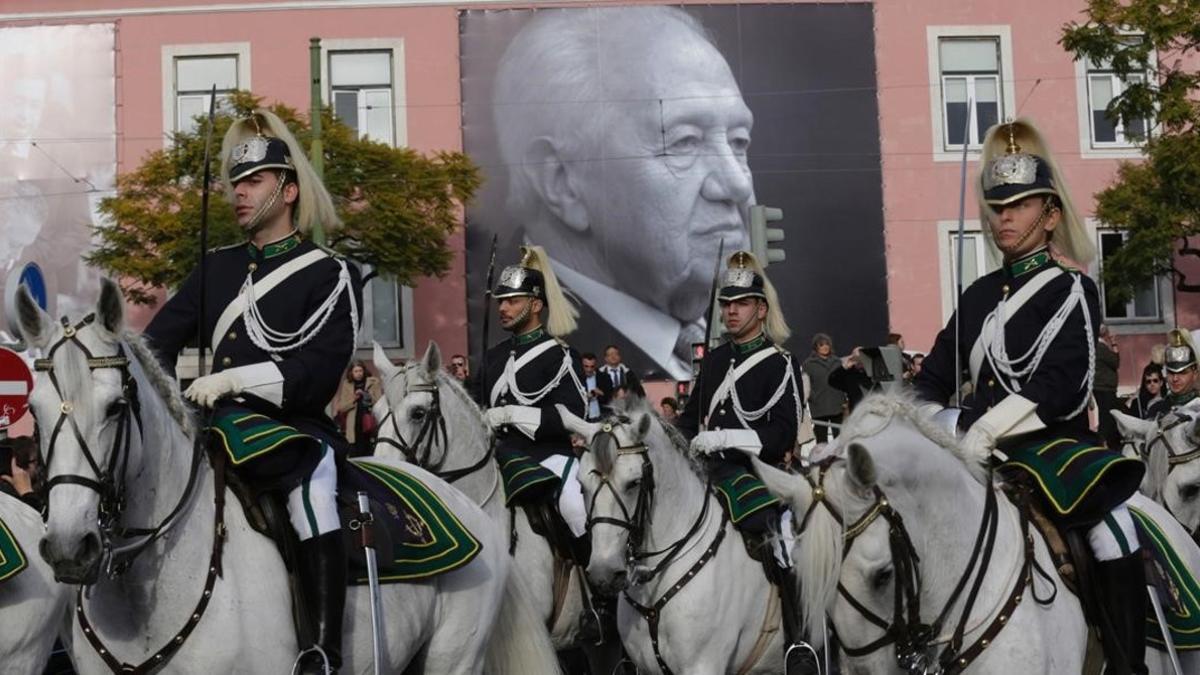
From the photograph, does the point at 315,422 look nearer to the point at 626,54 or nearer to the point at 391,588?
the point at 391,588

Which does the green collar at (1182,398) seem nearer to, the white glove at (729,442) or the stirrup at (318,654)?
the white glove at (729,442)

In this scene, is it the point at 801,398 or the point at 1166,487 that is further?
the point at 1166,487

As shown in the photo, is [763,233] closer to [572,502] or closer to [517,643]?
[572,502]

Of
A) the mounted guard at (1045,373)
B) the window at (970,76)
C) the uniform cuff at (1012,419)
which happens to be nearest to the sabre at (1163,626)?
the mounted guard at (1045,373)

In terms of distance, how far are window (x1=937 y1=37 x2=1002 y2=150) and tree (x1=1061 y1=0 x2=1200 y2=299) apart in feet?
16.1

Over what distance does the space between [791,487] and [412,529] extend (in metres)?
1.98

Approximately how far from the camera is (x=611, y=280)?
121 ft

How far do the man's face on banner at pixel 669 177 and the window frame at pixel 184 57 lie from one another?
269 inches

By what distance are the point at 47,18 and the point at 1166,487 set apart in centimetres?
2804

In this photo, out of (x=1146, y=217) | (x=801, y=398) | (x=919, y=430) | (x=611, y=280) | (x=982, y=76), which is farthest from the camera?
(x=982, y=76)

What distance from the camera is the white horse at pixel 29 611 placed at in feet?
33.6

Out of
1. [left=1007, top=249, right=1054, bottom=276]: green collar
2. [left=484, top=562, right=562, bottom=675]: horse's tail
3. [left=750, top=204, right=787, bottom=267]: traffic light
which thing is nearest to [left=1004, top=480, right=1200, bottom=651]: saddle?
[left=1007, top=249, right=1054, bottom=276]: green collar

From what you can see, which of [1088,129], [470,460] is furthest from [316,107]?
[470,460]

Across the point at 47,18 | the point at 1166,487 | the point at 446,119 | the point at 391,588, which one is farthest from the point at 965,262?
the point at 391,588
